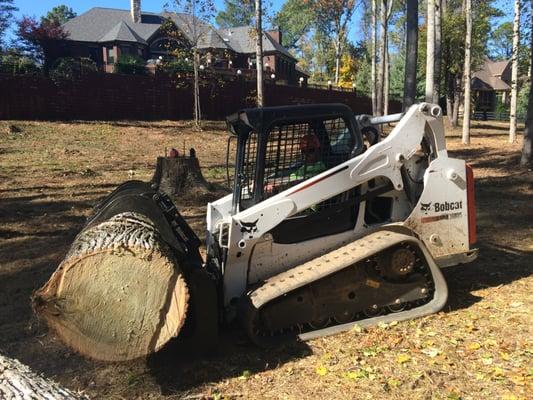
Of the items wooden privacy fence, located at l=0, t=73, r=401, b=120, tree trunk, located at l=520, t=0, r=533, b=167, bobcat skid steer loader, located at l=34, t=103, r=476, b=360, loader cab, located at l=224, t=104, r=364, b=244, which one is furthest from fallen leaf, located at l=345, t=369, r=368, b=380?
wooden privacy fence, located at l=0, t=73, r=401, b=120

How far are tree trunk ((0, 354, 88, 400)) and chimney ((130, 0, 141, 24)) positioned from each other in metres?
47.2

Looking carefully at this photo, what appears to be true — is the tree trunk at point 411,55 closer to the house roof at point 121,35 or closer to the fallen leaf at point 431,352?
the fallen leaf at point 431,352

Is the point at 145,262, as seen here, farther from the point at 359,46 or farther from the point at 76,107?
the point at 359,46

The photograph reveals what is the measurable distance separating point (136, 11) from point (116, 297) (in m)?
47.4

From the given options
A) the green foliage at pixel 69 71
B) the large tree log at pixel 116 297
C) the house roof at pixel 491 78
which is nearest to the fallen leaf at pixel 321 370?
the large tree log at pixel 116 297

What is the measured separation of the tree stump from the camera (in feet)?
31.9

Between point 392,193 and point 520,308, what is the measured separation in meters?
1.56

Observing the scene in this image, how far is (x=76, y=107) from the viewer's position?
2292 centimetres

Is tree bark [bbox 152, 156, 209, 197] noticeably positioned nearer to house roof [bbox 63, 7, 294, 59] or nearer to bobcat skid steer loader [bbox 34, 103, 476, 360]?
bobcat skid steer loader [bbox 34, 103, 476, 360]

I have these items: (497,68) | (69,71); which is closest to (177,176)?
(69,71)

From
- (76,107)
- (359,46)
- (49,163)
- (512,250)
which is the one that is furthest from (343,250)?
(359,46)

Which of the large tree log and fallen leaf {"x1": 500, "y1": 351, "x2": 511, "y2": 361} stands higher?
the large tree log

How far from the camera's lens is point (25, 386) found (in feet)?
7.89

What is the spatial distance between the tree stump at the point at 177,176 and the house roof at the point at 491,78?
184 ft
